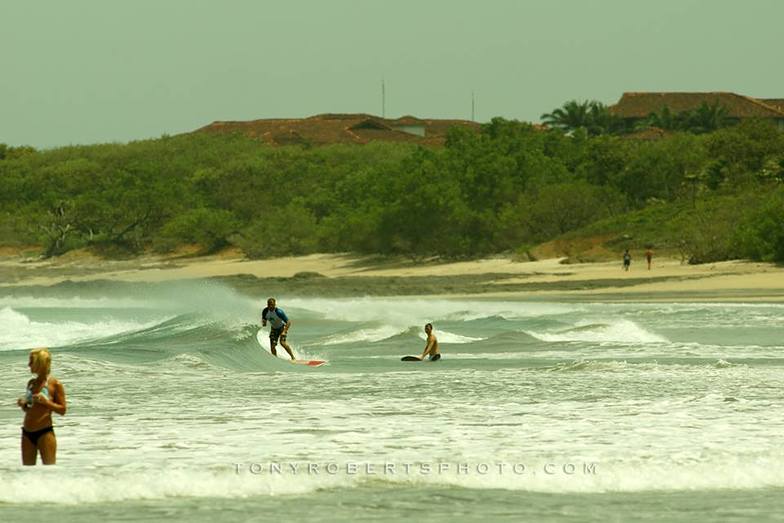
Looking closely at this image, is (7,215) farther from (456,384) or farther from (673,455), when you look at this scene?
(673,455)

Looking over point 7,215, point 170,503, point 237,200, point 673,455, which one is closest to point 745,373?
point 673,455

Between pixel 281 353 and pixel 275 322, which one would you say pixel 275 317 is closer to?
pixel 275 322

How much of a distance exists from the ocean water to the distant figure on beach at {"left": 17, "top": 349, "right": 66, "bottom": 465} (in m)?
0.22

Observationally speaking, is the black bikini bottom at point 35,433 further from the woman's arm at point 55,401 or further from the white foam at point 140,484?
the woman's arm at point 55,401

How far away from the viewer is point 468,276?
181 ft

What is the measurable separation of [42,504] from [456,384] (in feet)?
29.8

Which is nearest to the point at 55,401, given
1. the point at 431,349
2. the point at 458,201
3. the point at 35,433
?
the point at 35,433

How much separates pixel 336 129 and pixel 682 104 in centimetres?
2466

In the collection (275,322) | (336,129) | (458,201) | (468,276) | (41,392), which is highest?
(336,129)

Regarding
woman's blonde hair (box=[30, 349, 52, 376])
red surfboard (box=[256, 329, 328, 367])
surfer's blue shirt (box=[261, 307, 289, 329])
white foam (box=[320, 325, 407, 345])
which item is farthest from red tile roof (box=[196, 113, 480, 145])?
woman's blonde hair (box=[30, 349, 52, 376])

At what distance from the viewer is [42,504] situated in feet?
37.0

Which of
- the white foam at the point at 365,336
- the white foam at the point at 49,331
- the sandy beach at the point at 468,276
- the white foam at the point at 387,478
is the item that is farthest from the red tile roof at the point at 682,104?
the white foam at the point at 387,478

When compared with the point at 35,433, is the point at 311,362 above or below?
below

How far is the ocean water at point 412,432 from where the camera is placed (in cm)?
1139
